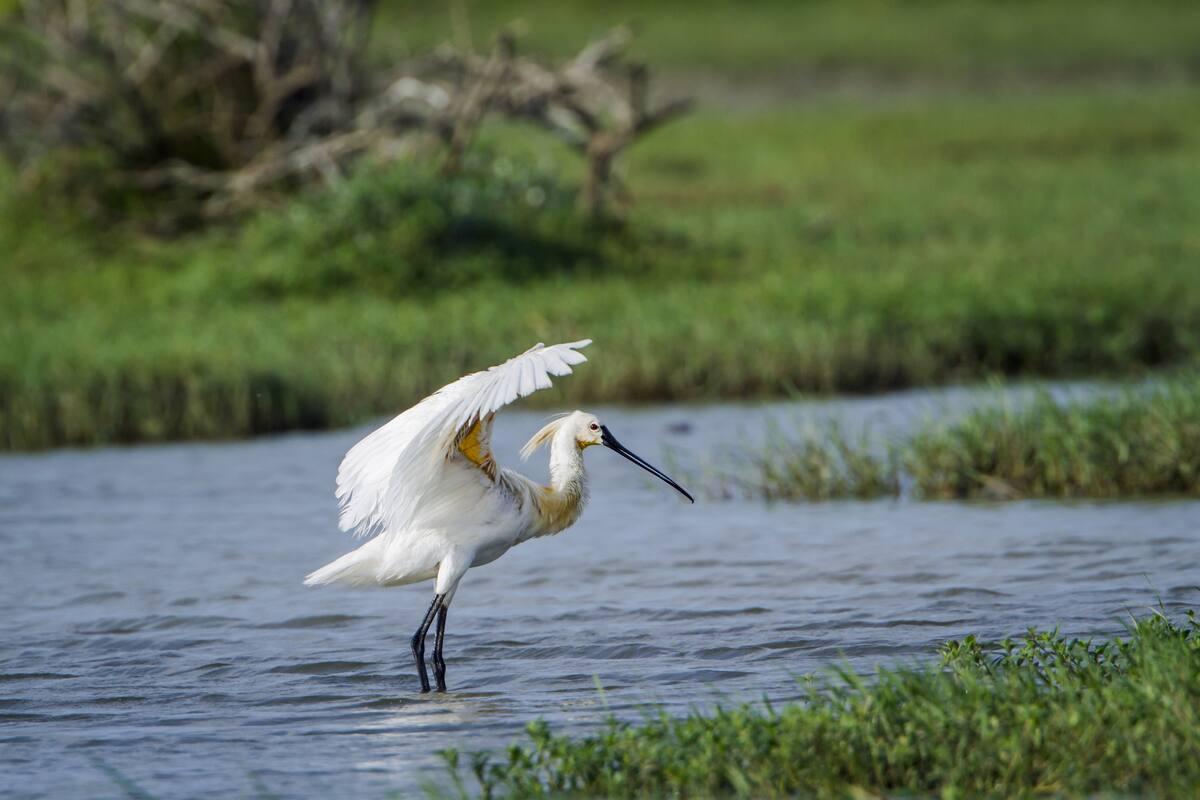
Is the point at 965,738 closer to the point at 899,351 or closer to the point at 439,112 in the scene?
the point at 899,351

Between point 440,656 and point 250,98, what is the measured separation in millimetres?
13525

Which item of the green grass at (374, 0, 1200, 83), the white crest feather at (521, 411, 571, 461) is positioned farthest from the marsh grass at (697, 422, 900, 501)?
the green grass at (374, 0, 1200, 83)

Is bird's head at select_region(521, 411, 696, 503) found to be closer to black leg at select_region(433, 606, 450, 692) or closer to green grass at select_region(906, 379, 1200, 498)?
black leg at select_region(433, 606, 450, 692)

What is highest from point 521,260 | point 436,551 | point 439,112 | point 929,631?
point 439,112

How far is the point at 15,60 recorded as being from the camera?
1912 cm

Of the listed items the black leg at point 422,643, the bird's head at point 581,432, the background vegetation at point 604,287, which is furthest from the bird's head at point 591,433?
the background vegetation at point 604,287

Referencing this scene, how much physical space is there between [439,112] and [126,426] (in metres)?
6.16

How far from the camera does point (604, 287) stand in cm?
1568

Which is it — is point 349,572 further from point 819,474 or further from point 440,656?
point 819,474

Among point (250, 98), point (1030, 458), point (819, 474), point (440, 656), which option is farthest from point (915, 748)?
point (250, 98)

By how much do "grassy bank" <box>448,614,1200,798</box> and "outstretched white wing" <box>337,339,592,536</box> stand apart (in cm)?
135

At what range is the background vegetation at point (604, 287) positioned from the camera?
42.5 ft

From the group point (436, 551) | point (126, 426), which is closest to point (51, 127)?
point (126, 426)

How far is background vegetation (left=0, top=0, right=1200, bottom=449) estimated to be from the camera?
1295 cm
